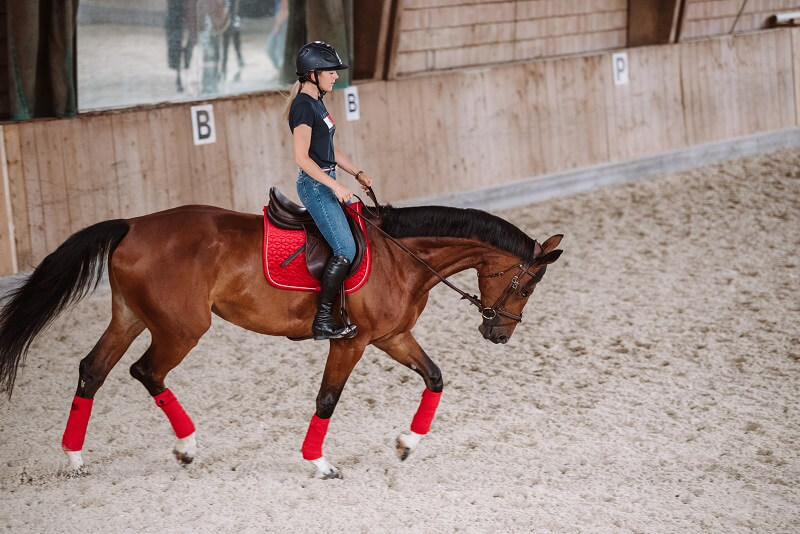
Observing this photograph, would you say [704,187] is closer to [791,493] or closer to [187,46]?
[187,46]

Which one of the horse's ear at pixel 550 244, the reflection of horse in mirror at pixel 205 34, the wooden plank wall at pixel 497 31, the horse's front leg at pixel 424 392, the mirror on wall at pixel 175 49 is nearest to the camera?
the horse's ear at pixel 550 244

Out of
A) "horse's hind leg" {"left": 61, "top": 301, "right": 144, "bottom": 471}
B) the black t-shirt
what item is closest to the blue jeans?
the black t-shirt

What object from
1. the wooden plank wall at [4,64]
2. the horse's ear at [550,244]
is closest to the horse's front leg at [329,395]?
the horse's ear at [550,244]

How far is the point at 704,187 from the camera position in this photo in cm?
1081

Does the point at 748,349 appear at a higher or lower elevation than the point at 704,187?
lower

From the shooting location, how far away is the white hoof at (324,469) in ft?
16.0

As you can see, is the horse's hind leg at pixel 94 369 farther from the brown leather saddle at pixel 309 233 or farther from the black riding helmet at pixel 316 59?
the black riding helmet at pixel 316 59

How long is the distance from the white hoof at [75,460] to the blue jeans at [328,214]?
1.65 m

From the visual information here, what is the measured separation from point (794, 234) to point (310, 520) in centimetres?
621

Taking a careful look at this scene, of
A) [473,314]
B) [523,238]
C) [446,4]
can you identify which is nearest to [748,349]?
[473,314]

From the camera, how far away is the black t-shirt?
4.55 m

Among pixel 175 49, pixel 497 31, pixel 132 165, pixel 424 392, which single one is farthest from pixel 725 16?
pixel 424 392

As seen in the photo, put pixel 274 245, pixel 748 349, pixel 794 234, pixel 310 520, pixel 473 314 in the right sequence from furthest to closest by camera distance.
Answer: pixel 794 234 < pixel 473 314 < pixel 748 349 < pixel 274 245 < pixel 310 520

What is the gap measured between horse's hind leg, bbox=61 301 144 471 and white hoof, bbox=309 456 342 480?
1111 mm
